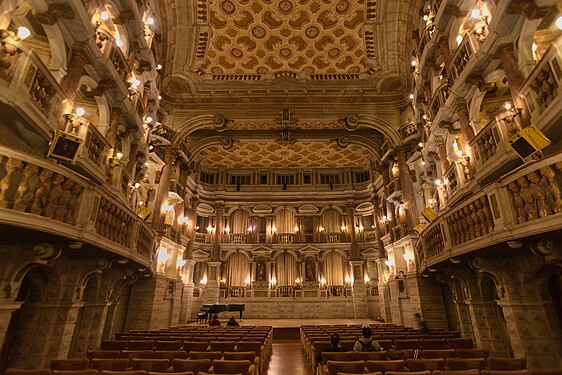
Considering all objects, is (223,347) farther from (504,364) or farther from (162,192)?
(162,192)

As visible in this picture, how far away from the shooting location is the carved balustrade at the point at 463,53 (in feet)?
31.4

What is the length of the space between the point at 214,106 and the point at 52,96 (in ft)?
43.6

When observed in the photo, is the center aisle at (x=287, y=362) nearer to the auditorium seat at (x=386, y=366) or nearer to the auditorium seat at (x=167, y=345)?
the auditorium seat at (x=167, y=345)

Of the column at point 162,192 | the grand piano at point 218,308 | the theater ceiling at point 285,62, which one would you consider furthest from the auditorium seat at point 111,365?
the theater ceiling at point 285,62

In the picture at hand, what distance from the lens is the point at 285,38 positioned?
17.4 metres

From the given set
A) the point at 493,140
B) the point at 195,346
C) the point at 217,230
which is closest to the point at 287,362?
the point at 195,346

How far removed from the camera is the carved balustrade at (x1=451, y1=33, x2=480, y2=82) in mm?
9580

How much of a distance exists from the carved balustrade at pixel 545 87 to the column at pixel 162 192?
15.7 m

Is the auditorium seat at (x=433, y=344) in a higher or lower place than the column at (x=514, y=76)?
A: lower

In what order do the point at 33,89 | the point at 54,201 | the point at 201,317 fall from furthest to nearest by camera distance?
the point at 201,317 < the point at 33,89 < the point at 54,201

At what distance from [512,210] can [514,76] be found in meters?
4.41

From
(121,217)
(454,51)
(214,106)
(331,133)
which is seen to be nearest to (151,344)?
(121,217)

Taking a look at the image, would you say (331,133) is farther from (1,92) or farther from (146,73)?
(1,92)

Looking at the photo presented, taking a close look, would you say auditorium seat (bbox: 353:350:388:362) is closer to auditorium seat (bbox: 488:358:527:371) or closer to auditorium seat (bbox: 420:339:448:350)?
auditorium seat (bbox: 488:358:527:371)
